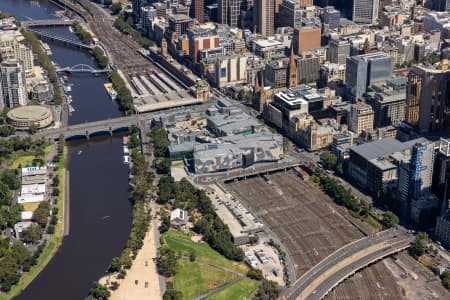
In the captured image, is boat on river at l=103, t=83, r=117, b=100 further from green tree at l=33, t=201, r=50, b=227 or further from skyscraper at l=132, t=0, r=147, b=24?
green tree at l=33, t=201, r=50, b=227

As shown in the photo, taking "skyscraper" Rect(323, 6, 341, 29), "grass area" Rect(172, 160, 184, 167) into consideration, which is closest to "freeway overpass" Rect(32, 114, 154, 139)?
"grass area" Rect(172, 160, 184, 167)

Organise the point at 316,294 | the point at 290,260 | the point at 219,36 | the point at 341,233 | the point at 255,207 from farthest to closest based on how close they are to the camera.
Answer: the point at 219,36
the point at 255,207
the point at 341,233
the point at 290,260
the point at 316,294

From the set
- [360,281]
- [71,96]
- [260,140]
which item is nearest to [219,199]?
[260,140]

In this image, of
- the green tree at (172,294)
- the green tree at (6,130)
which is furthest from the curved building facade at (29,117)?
the green tree at (172,294)

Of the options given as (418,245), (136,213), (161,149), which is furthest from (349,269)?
(161,149)

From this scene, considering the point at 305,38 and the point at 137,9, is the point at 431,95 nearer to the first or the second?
the point at 305,38

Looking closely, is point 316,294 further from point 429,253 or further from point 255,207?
point 255,207

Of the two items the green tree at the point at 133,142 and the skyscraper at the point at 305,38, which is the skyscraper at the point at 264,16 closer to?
the skyscraper at the point at 305,38
